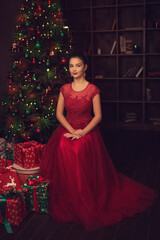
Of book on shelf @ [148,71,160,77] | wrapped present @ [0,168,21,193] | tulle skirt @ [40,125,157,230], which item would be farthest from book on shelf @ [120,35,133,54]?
wrapped present @ [0,168,21,193]

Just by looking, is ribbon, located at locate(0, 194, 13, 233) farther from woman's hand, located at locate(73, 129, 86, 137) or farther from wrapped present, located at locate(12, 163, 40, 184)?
woman's hand, located at locate(73, 129, 86, 137)

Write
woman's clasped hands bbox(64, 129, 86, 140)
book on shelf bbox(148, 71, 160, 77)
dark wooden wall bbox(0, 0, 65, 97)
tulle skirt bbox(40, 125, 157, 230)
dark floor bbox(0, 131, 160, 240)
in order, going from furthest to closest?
1. book on shelf bbox(148, 71, 160, 77)
2. dark wooden wall bbox(0, 0, 65, 97)
3. woman's clasped hands bbox(64, 129, 86, 140)
4. tulle skirt bbox(40, 125, 157, 230)
5. dark floor bbox(0, 131, 160, 240)

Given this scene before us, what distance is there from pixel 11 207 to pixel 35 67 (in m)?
1.99

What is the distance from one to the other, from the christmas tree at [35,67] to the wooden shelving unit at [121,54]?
1.89 metres

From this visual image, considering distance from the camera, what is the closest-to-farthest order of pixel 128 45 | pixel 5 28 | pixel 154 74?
pixel 5 28 < pixel 154 74 < pixel 128 45

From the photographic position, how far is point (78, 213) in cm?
290

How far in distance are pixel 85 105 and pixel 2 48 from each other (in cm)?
256

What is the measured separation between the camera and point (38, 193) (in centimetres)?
295

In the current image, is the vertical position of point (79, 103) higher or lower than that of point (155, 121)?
higher

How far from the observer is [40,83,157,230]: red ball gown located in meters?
2.93

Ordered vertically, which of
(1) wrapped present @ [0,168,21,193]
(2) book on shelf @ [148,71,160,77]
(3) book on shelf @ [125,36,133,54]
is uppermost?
(3) book on shelf @ [125,36,133,54]

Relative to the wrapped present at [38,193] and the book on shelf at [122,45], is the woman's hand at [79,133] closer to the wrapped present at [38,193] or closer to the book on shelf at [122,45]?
the wrapped present at [38,193]

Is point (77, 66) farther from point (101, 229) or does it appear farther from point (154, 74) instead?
point (154, 74)

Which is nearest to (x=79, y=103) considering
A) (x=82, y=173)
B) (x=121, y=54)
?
(x=82, y=173)
